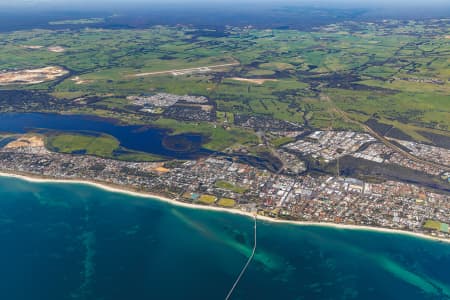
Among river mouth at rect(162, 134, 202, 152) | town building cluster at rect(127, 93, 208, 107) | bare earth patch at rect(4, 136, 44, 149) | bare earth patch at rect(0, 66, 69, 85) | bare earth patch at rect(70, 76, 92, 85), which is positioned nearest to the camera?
river mouth at rect(162, 134, 202, 152)

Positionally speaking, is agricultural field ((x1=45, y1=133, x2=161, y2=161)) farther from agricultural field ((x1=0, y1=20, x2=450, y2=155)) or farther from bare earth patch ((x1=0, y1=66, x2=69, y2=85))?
bare earth patch ((x1=0, y1=66, x2=69, y2=85))

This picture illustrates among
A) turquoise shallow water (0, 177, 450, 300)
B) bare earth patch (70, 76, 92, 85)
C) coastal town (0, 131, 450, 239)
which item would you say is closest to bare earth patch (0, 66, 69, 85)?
bare earth patch (70, 76, 92, 85)

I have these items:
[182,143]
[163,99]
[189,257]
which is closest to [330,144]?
[182,143]

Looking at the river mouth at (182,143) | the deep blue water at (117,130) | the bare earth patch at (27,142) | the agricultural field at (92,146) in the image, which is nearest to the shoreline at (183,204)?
the agricultural field at (92,146)

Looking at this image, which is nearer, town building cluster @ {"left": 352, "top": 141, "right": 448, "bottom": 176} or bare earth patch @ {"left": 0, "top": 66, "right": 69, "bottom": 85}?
town building cluster @ {"left": 352, "top": 141, "right": 448, "bottom": 176}

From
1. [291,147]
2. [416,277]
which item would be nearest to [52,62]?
[291,147]

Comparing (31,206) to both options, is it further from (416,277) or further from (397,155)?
(397,155)

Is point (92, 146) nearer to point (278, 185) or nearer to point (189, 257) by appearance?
point (189, 257)

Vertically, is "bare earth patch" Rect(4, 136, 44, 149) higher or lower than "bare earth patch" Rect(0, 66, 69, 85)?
lower
